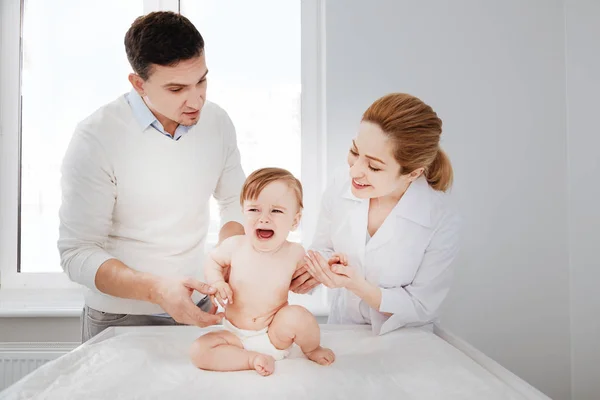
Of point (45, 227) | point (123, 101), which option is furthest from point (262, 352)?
point (45, 227)

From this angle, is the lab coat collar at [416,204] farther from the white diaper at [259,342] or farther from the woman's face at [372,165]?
the white diaper at [259,342]

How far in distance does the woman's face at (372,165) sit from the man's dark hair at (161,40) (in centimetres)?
47

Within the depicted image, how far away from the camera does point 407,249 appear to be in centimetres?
140

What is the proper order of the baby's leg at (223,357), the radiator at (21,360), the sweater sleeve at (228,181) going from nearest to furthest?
the baby's leg at (223,357), the sweater sleeve at (228,181), the radiator at (21,360)

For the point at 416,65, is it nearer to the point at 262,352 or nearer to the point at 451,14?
the point at 451,14

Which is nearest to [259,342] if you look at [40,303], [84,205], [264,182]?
[264,182]

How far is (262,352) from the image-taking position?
120cm

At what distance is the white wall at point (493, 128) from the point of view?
1974 millimetres

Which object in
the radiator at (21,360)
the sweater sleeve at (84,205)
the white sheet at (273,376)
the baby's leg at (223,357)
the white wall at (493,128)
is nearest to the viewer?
the white sheet at (273,376)

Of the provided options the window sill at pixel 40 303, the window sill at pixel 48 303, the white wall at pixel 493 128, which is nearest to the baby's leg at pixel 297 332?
the window sill at pixel 48 303

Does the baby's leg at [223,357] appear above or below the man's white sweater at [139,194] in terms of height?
below

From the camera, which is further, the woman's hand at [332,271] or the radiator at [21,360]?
the radiator at [21,360]

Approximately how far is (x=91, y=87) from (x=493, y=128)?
1696 millimetres

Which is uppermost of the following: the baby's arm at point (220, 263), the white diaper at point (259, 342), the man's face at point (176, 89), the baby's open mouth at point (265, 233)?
the man's face at point (176, 89)
